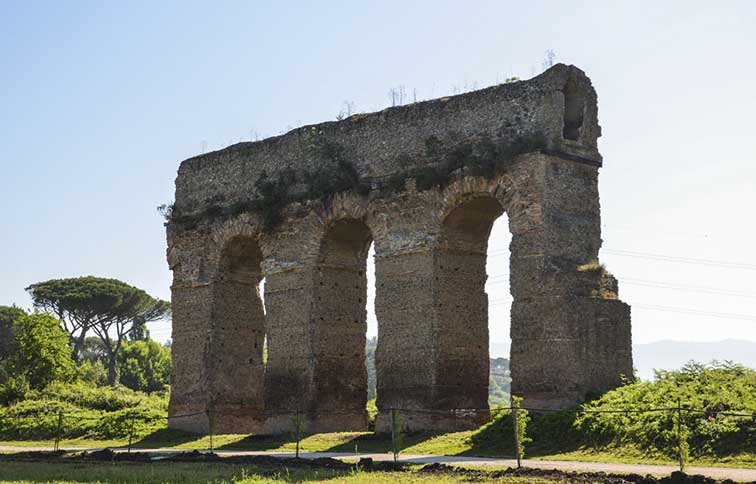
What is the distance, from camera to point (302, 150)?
85.3ft

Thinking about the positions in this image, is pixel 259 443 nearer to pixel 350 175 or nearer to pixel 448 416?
pixel 448 416

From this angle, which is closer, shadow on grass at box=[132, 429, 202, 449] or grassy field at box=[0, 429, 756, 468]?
grassy field at box=[0, 429, 756, 468]

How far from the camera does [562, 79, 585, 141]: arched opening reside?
22.0 meters

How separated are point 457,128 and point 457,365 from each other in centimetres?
509

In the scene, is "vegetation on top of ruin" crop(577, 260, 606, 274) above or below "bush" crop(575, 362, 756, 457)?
above

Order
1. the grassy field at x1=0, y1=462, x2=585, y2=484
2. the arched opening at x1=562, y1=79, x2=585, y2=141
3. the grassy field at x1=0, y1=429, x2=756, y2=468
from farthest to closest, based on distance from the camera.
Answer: the arched opening at x1=562, y1=79, x2=585, y2=141
the grassy field at x1=0, y1=429, x2=756, y2=468
the grassy field at x1=0, y1=462, x2=585, y2=484

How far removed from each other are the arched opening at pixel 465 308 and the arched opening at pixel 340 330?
307cm

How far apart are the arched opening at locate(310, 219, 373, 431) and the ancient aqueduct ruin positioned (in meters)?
0.04

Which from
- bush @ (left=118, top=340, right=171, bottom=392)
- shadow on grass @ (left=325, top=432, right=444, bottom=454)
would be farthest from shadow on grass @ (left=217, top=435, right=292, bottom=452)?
bush @ (left=118, top=340, right=171, bottom=392)

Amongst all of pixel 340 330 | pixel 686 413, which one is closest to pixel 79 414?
pixel 340 330

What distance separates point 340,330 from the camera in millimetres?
25062

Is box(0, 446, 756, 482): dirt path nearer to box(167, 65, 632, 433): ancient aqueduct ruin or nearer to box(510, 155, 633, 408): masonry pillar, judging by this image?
box(167, 65, 632, 433): ancient aqueduct ruin

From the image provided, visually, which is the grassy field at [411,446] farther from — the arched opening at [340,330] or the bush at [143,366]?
the bush at [143,366]

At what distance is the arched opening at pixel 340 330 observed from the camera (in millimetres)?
24562
